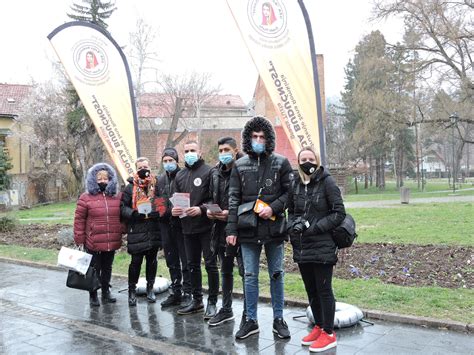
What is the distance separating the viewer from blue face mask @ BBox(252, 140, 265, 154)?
521 cm

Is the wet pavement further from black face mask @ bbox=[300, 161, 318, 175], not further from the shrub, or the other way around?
the shrub

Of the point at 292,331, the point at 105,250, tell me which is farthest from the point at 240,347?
the point at 105,250

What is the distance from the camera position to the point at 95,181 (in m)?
6.83

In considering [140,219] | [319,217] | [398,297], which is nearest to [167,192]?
[140,219]

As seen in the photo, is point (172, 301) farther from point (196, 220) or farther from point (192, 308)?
point (196, 220)

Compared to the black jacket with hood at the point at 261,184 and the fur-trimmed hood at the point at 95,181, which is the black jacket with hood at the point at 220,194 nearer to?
the black jacket with hood at the point at 261,184

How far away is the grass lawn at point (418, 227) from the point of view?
426 inches

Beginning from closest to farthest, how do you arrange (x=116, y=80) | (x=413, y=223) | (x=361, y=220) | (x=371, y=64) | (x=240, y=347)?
1. (x=240, y=347)
2. (x=116, y=80)
3. (x=413, y=223)
4. (x=361, y=220)
5. (x=371, y=64)

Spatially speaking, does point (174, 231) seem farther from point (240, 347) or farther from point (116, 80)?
point (116, 80)

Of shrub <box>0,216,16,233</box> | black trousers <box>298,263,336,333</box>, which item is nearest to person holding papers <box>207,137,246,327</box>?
black trousers <box>298,263,336,333</box>

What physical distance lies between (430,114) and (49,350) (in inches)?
1335

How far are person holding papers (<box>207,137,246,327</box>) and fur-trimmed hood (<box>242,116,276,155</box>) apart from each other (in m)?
0.37

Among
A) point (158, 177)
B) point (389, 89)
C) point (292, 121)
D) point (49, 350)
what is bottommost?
point (49, 350)

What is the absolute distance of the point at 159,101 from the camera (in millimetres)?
38500
